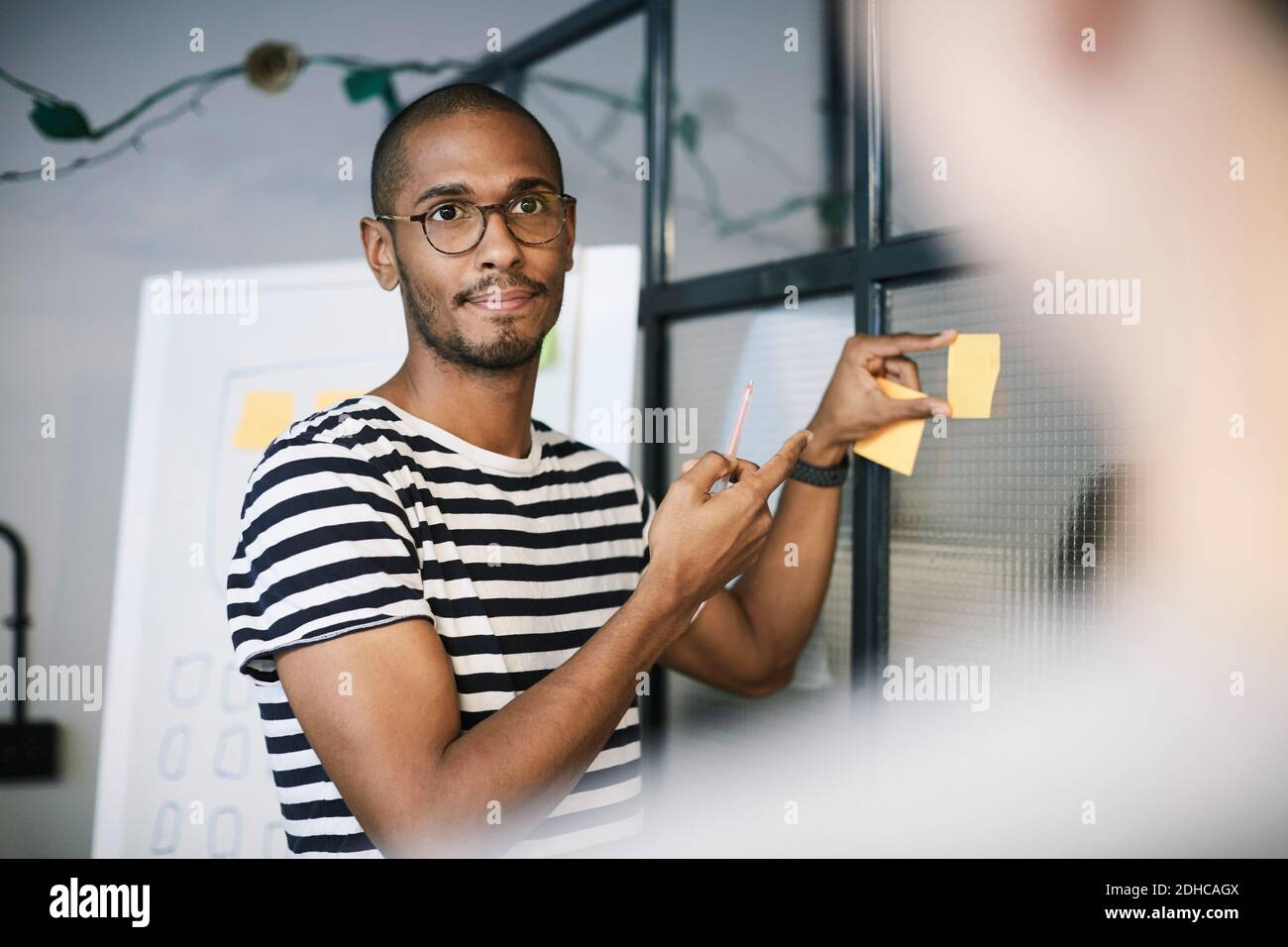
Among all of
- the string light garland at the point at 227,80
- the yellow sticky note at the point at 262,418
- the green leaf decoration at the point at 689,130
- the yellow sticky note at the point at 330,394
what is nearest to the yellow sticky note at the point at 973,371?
the green leaf decoration at the point at 689,130

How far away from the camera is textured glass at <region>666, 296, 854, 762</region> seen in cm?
139

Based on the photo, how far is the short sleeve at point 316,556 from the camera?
898 mm

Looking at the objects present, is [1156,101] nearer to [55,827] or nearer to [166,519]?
[166,519]

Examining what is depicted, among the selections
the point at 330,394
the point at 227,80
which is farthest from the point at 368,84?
the point at 330,394

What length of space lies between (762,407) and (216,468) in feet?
2.95

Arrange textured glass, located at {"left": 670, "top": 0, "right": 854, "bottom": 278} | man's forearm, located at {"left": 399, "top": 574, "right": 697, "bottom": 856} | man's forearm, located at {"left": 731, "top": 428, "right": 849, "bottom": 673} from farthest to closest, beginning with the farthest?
textured glass, located at {"left": 670, "top": 0, "right": 854, "bottom": 278} → man's forearm, located at {"left": 731, "top": 428, "right": 849, "bottom": 673} → man's forearm, located at {"left": 399, "top": 574, "right": 697, "bottom": 856}

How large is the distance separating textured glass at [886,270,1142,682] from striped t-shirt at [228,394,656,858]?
35cm

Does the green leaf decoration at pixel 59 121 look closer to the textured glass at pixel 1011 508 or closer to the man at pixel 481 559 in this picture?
the man at pixel 481 559

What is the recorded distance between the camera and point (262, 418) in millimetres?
1735

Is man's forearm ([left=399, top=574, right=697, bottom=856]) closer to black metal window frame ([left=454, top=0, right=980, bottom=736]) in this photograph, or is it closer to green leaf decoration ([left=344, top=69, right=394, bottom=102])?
black metal window frame ([left=454, top=0, right=980, bottom=736])

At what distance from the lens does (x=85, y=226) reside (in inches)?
84.1

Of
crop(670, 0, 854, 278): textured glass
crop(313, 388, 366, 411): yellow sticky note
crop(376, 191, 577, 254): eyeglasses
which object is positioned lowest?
crop(313, 388, 366, 411): yellow sticky note

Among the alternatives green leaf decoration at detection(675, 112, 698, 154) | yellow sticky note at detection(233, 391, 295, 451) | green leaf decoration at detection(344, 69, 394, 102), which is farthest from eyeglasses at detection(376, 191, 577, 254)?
green leaf decoration at detection(344, 69, 394, 102)

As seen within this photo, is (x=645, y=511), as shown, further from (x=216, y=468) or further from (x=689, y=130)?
(x=216, y=468)
